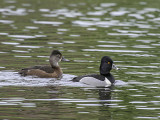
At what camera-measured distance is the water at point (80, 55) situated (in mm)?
13616

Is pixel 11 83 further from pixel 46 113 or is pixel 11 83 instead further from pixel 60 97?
pixel 46 113

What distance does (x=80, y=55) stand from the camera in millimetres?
22594

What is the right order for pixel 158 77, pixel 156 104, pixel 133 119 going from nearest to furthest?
pixel 133 119
pixel 156 104
pixel 158 77

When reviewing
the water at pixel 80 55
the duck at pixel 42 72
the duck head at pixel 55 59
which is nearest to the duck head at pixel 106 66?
the water at pixel 80 55

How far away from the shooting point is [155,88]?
16.3m

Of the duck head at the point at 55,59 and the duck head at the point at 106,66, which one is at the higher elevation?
the duck head at the point at 55,59

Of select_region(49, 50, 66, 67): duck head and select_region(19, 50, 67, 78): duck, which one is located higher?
select_region(49, 50, 66, 67): duck head

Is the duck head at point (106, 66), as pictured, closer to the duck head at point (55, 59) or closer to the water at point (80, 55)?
the water at point (80, 55)

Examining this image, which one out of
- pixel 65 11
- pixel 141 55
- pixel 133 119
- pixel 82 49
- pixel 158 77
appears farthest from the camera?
pixel 65 11

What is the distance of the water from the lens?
44.7 ft

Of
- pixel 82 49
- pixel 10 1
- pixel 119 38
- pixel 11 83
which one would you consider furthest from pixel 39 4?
pixel 11 83

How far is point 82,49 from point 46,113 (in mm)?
11615

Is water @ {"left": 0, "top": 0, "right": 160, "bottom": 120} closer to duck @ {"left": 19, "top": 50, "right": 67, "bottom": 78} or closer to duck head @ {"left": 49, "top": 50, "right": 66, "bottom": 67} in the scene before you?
duck @ {"left": 19, "top": 50, "right": 67, "bottom": 78}

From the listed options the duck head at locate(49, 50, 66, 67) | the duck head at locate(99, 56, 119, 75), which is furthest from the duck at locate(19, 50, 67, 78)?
the duck head at locate(99, 56, 119, 75)
